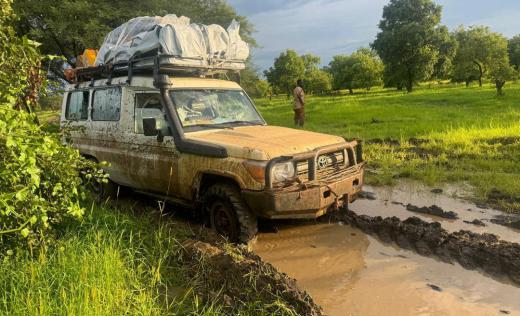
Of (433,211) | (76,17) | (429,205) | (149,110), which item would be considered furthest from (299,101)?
(149,110)

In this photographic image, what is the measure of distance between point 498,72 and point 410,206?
83.1 feet

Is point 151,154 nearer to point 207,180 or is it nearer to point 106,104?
point 207,180

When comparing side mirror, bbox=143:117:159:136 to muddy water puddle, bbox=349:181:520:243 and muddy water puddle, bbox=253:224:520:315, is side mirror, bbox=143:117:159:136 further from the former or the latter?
muddy water puddle, bbox=349:181:520:243

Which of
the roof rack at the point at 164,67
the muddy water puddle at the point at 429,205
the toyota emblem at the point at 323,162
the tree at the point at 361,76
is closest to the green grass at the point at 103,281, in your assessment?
the toyota emblem at the point at 323,162

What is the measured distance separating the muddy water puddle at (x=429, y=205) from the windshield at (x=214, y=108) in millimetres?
2232

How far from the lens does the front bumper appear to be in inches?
177

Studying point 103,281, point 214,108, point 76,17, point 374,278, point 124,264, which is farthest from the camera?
point 76,17

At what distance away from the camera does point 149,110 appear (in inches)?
227

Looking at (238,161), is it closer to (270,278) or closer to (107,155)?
(270,278)

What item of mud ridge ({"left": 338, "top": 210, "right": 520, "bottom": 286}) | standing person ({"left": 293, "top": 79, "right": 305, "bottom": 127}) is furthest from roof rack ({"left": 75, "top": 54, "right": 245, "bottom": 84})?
standing person ({"left": 293, "top": 79, "right": 305, "bottom": 127})

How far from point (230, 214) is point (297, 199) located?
861 millimetres

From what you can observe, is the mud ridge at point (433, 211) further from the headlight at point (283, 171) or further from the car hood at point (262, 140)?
the headlight at point (283, 171)

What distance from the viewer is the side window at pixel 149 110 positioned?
18.0 ft

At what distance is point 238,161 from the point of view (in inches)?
185
